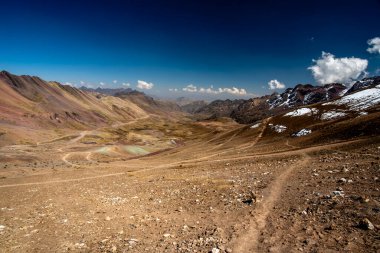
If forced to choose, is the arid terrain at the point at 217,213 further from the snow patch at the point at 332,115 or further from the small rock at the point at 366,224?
the snow patch at the point at 332,115

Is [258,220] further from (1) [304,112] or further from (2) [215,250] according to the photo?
(1) [304,112]

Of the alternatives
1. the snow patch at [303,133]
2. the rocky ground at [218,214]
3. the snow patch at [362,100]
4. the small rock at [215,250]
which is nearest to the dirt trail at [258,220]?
the rocky ground at [218,214]

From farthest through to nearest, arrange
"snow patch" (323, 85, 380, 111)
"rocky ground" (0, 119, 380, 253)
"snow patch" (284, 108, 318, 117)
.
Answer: "snow patch" (284, 108, 318, 117) → "snow patch" (323, 85, 380, 111) → "rocky ground" (0, 119, 380, 253)

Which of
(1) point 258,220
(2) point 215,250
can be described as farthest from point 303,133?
(2) point 215,250

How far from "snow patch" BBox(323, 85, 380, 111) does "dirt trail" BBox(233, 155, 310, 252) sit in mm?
72578

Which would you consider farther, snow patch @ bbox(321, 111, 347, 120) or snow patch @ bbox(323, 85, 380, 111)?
snow patch @ bbox(323, 85, 380, 111)

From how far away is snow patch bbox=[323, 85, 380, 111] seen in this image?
84675mm

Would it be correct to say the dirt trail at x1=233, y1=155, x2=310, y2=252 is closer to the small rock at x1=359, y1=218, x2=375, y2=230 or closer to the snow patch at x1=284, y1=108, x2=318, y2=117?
the small rock at x1=359, y1=218, x2=375, y2=230

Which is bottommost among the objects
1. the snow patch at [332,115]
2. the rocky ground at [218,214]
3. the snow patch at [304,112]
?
the rocky ground at [218,214]

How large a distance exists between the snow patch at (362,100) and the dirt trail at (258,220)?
72.6 metres

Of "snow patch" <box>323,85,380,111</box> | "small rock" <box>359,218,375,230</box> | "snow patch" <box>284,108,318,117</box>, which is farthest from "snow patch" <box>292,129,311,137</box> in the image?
"small rock" <box>359,218,375,230</box>

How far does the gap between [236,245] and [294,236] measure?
2.83 meters

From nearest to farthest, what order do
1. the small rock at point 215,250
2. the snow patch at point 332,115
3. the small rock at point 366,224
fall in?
1. the small rock at point 366,224
2. the small rock at point 215,250
3. the snow patch at point 332,115

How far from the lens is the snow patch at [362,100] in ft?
278
